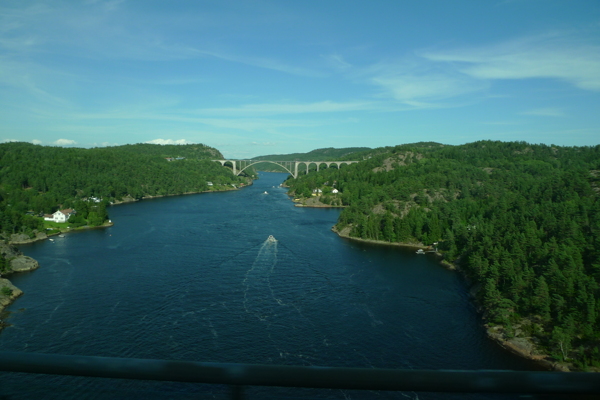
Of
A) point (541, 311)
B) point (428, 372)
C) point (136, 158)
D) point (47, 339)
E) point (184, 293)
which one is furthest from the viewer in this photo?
point (136, 158)

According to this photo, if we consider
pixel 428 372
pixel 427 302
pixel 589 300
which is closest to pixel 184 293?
pixel 427 302

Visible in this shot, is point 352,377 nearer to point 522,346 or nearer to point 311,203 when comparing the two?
point 522,346

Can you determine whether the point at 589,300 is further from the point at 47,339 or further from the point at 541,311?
the point at 47,339

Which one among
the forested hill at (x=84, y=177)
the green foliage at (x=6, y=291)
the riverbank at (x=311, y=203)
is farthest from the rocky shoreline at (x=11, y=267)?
the riverbank at (x=311, y=203)

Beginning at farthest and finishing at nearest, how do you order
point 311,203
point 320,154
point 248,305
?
point 320,154
point 311,203
point 248,305

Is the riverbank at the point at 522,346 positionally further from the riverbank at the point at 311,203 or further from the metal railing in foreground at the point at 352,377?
the riverbank at the point at 311,203

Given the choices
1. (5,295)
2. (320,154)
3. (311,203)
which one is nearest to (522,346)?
(5,295)

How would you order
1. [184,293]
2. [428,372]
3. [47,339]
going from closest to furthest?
[428,372]
[47,339]
[184,293]
